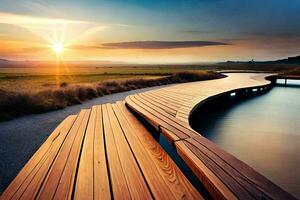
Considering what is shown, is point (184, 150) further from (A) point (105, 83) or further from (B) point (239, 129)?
(A) point (105, 83)

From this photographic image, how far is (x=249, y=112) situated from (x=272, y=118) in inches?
38.6

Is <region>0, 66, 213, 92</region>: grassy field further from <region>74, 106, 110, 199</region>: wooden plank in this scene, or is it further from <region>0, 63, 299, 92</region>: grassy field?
<region>74, 106, 110, 199</region>: wooden plank

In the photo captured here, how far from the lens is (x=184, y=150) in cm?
223

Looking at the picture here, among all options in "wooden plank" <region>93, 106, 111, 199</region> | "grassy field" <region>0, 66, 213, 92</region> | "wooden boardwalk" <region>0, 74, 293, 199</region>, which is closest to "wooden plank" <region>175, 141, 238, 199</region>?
"wooden boardwalk" <region>0, 74, 293, 199</region>

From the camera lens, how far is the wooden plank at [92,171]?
162 cm

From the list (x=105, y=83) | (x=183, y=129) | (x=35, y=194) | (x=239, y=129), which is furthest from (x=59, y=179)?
(x=105, y=83)

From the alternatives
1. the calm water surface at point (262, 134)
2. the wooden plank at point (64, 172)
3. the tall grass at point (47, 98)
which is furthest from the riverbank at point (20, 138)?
the calm water surface at point (262, 134)

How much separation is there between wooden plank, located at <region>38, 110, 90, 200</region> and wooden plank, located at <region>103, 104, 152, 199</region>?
35cm

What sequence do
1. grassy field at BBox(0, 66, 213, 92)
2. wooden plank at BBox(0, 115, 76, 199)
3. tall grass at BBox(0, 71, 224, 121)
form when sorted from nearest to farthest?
wooden plank at BBox(0, 115, 76, 199) < tall grass at BBox(0, 71, 224, 121) < grassy field at BBox(0, 66, 213, 92)

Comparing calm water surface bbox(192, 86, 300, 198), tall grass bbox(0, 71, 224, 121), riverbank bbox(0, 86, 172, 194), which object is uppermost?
tall grass bbox(0, 71, 224, 121)

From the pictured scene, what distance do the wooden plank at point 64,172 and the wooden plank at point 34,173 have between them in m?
0.07

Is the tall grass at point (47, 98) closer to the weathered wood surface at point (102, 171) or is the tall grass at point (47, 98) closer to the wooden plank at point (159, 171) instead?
the weathered wood surface at point (102, 171)

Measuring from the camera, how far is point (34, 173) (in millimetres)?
1997

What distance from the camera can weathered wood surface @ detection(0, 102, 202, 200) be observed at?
5.34ft
